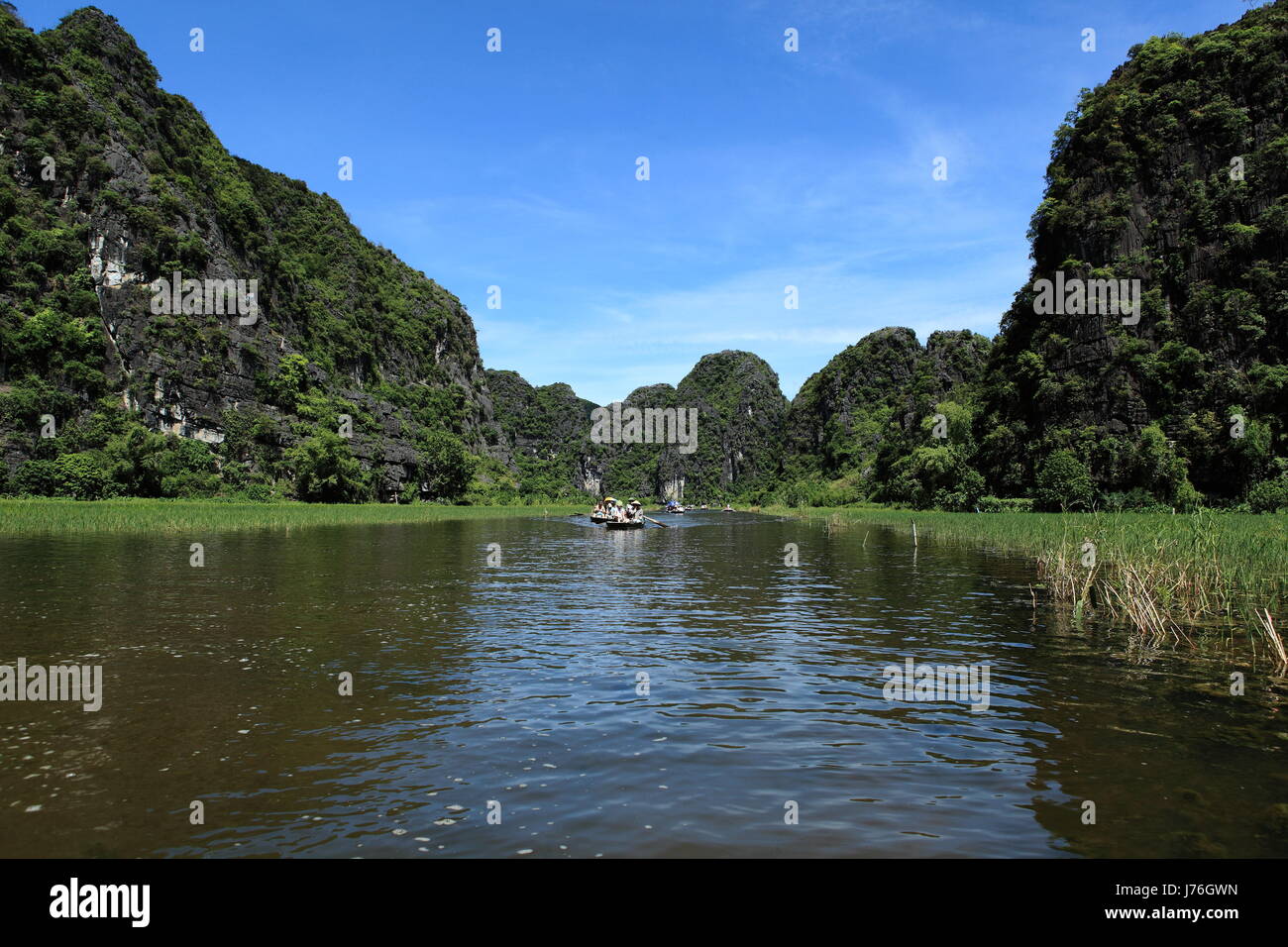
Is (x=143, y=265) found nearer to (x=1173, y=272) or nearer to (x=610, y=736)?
(x=610, y=736)

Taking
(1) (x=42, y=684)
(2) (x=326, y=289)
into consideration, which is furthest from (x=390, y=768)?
(2) (x=326, y=289)

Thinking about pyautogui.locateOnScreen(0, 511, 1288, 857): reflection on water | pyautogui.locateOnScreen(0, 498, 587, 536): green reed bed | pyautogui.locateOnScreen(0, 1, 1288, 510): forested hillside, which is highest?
pyautogui.locateOnScreen(0, 1, 1288, 510): forested hillside

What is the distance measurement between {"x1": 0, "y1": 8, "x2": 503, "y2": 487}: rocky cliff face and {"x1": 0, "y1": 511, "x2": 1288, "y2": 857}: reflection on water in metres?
63.8

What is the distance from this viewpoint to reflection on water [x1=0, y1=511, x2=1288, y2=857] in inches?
252

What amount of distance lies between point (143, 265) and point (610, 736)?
88.9 meters

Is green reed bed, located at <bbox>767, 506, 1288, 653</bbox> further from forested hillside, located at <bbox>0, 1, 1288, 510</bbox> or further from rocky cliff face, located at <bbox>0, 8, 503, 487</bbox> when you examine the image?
rocky cliff face, located at <bbox>0, 8, 503, 487</bbox>

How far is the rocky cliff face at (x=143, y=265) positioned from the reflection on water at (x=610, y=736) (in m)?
63.8

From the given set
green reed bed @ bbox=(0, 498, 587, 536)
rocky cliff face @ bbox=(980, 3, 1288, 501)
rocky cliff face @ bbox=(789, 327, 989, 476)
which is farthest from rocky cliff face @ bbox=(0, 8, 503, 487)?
rocky cliff face @ bbox=(789, 327, 989, 476)

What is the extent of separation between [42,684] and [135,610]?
261 inches

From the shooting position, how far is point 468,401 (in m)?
169

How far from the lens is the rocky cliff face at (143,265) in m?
67.4

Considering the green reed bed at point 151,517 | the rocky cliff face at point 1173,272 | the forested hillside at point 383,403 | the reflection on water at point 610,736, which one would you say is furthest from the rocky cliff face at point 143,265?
the rocky cliff face at point 1173,272
